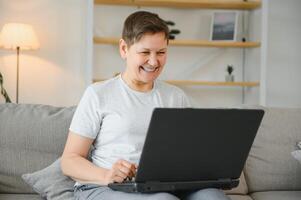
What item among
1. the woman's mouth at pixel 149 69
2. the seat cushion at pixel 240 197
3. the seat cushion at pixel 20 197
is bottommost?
the seat cushion at pixel 240 197

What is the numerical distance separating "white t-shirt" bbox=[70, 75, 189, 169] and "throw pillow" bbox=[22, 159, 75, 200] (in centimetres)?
19

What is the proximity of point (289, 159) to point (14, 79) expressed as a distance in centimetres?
252

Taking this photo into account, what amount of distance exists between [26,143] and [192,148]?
35.7 inches

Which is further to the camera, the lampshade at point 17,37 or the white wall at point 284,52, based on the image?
the white wall at point 284,52

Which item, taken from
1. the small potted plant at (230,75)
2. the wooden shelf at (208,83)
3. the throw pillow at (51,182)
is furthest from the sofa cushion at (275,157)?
the small potted plant at (230,75)

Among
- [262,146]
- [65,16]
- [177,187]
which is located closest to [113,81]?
[177,187]

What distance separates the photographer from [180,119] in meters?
1.31

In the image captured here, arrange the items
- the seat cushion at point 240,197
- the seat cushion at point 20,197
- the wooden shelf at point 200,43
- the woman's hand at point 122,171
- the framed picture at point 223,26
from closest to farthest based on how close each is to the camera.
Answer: the woman's hand at point 122,171 < the seat cushion at point 20,197 < the seat cushion at point 240,197 < the wooden shelf at point 200,43 < the framed picture at point 223,26

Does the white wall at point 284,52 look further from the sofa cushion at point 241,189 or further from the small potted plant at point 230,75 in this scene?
the sofa cushion at point 241,189

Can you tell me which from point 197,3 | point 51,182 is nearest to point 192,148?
point 51,182

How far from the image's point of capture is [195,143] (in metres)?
1.36

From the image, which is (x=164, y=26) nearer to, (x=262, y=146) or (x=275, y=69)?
(x=262, y=146)

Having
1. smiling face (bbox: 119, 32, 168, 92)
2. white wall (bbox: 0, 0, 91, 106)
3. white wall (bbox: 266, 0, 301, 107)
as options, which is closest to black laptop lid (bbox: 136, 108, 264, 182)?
smiling face (bbox: 119, 32, 168, 92)

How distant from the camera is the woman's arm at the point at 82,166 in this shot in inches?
60.1
